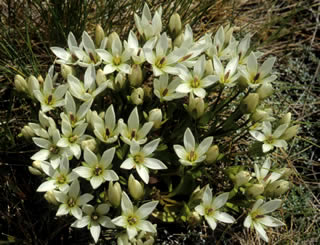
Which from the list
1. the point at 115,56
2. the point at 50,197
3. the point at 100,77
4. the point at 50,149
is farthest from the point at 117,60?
the point at 50,197

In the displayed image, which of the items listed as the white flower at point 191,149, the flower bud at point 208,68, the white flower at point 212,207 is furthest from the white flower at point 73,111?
the white flower at point 212,207

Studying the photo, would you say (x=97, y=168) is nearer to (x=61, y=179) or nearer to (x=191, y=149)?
(x=61, y=179)

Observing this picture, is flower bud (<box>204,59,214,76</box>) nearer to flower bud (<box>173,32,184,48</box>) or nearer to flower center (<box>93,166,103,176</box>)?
flower bud (<box>173,32,184,48</box>)

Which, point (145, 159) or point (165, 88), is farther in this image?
point (165, 88)

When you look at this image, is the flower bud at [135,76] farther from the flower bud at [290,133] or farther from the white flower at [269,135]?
the flower bud at [290,133]

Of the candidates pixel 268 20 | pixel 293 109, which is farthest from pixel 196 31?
pixel 293 109

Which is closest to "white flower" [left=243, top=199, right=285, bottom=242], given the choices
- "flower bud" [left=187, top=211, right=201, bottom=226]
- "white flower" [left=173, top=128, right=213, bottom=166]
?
"flower bud" [left=187, top=211, right=201, bottom=226]
